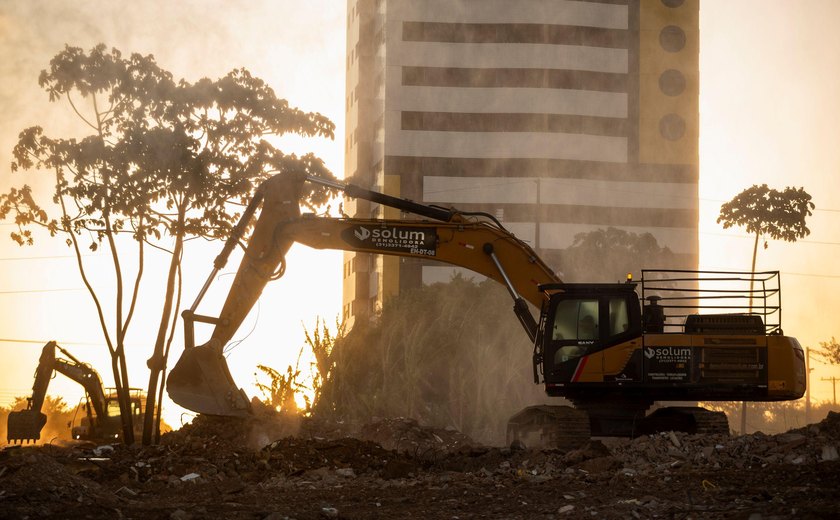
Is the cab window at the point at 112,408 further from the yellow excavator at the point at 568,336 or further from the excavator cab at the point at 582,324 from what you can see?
the excavator cab at the point at 582,324

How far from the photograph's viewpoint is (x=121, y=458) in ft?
74.2

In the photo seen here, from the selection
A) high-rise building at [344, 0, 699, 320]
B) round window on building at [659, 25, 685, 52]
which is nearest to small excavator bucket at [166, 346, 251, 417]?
high-rise building at [344, 0, 699, 320]

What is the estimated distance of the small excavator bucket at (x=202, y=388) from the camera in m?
22.0

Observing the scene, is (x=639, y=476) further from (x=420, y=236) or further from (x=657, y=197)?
(x=657, y=197)

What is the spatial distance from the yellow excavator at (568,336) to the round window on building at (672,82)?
74.8m

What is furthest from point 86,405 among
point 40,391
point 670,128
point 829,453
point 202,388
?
point 670,128

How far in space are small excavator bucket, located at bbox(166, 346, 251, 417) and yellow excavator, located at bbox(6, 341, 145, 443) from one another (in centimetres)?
1461

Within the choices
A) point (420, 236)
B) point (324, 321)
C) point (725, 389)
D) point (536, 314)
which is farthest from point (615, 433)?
point (536, 314)

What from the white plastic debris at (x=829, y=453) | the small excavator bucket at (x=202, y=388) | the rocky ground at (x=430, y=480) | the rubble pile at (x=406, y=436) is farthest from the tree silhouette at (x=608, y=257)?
the white plastic debris at (x=829, y=453)

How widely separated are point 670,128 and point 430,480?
3176 inches

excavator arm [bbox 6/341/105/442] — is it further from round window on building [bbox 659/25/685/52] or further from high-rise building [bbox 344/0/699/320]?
round window on building [bbox 659/25/685/52]

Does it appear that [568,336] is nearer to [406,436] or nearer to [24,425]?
[406,436]

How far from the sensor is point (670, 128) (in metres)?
95.0

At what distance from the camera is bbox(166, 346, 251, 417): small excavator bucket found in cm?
2205
